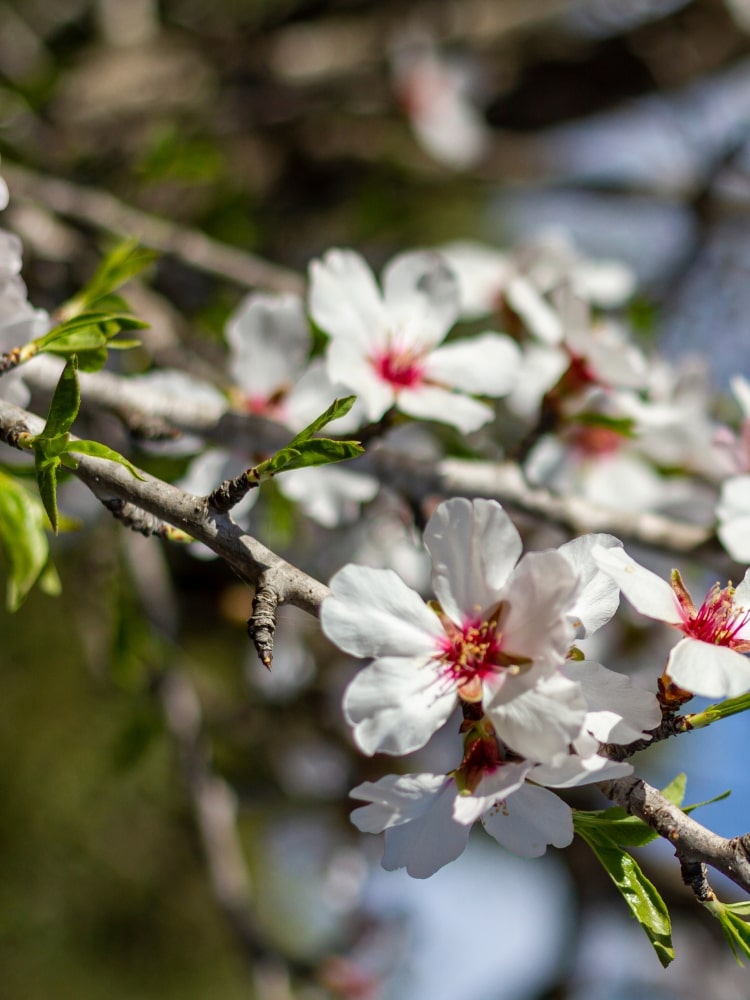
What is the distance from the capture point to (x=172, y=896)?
5266mm

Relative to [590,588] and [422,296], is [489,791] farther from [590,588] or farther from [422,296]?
[422,296]

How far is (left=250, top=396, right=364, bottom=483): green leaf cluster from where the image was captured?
64 cm

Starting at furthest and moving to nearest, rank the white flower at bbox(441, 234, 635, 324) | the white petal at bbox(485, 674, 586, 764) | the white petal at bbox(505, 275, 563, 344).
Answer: the white flower at bbox(441, 234, 635, 324), the white petal at bbox(505, 275, 563, 344), the white petal at bbox(485, 674, 586, 764)

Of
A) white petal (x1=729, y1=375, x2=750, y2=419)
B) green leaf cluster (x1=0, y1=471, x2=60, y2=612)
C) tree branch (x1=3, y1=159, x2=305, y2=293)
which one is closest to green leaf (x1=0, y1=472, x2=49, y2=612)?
green leaf cluster (x1=0, y1=471, x2=60, y2=612)

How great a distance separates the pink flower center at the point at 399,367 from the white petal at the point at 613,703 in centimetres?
43

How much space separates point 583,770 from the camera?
57cm

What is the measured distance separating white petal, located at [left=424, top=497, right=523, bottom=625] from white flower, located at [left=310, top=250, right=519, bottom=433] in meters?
0.29

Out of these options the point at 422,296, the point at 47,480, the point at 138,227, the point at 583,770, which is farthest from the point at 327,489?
the point at 138,227

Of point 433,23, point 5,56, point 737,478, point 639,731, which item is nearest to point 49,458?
point 639,731

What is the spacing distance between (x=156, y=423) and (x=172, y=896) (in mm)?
5045

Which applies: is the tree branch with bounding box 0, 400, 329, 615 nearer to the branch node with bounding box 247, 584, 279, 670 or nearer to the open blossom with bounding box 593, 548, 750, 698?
the branch node with bounding box 247, 584, 279, 670

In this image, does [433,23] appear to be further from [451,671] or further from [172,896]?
[172,896]

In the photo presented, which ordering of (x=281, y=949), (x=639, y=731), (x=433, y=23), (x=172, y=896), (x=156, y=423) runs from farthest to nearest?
(x=172, y=896) < (x=433, y=23) < (x=281, y=949) < (x=156, y=423) < (x=639, y=731)

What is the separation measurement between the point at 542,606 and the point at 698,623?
0.60 feet
